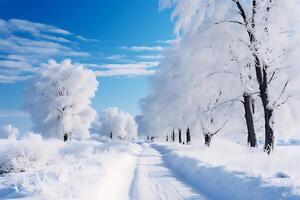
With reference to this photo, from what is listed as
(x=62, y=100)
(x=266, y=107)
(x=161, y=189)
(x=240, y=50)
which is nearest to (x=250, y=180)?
(x=161, y=189)

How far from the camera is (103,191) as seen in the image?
1039 centimetres

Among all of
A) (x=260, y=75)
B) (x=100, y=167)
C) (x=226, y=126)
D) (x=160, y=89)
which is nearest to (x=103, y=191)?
(x=100, y=167)

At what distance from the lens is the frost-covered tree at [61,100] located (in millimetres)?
46856

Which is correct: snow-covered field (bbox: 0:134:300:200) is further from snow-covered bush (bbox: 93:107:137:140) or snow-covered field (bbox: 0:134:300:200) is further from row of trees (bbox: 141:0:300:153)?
snow-covered bush (bbox: 93:107:137:140)

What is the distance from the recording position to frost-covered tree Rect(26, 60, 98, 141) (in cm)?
4686

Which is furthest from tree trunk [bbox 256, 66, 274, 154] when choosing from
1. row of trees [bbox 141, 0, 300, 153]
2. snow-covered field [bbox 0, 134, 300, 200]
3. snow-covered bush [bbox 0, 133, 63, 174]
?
snow-covered bush [bbox 0, 133, 63, 174]

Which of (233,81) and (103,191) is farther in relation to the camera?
(233,81)

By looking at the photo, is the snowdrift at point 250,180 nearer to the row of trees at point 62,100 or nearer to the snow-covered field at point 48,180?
the snow-covered field at point 48,180

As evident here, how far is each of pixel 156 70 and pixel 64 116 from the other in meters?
13.2

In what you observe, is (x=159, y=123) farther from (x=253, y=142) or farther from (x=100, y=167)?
(x=100, y=167)

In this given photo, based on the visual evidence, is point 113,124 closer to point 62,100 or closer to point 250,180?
point 62,100

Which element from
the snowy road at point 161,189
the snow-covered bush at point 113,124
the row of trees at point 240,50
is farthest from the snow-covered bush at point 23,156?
the snow-covered bush at point 113,124

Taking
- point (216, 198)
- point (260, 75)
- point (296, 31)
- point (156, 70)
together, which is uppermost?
point (156, 70)

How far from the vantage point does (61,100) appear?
46.2 m
